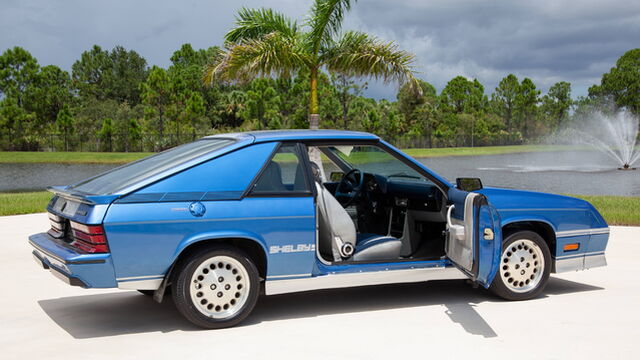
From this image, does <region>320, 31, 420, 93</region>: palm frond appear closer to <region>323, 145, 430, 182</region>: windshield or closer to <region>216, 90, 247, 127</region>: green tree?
<region>323, 145, 430, 182</region>: windshield

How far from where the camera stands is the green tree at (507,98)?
81.9 m

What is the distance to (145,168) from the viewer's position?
5539 millimetres

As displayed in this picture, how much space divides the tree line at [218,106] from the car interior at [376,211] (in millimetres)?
12711

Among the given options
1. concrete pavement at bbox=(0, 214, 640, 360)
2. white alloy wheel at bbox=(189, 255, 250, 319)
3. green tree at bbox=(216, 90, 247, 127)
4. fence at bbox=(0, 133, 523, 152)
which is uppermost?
green tree at bbox=(216, 90, 247, 127)

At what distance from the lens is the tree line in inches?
1917

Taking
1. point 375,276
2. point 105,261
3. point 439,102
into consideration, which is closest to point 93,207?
point 105,261

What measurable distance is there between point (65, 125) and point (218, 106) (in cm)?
1475

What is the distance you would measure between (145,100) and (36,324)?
45.5 meters

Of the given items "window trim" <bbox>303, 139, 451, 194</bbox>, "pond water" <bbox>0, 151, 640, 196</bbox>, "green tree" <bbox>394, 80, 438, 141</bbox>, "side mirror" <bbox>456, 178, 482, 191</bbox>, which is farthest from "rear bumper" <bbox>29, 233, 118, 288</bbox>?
"green tree" <bbox>394, 80, 438, 141</bbox>

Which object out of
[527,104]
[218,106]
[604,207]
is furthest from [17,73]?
[527,104]

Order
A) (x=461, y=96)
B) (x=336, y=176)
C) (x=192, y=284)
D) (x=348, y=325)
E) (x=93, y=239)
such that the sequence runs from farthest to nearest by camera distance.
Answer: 1. (x=461, y=96)
2. (x=336, y=176)
3. (x=348, y=325)
4. (x=192, y=284)
5. (x=93, y=239)

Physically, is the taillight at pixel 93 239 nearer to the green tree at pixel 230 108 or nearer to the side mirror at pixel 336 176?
the side mirror at pixel 336 176

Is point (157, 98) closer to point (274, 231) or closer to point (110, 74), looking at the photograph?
point (110, 74)

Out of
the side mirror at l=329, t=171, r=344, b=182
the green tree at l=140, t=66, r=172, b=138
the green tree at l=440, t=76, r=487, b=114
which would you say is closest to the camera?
the side mirror at l=329, t=171, r=344, b=182
